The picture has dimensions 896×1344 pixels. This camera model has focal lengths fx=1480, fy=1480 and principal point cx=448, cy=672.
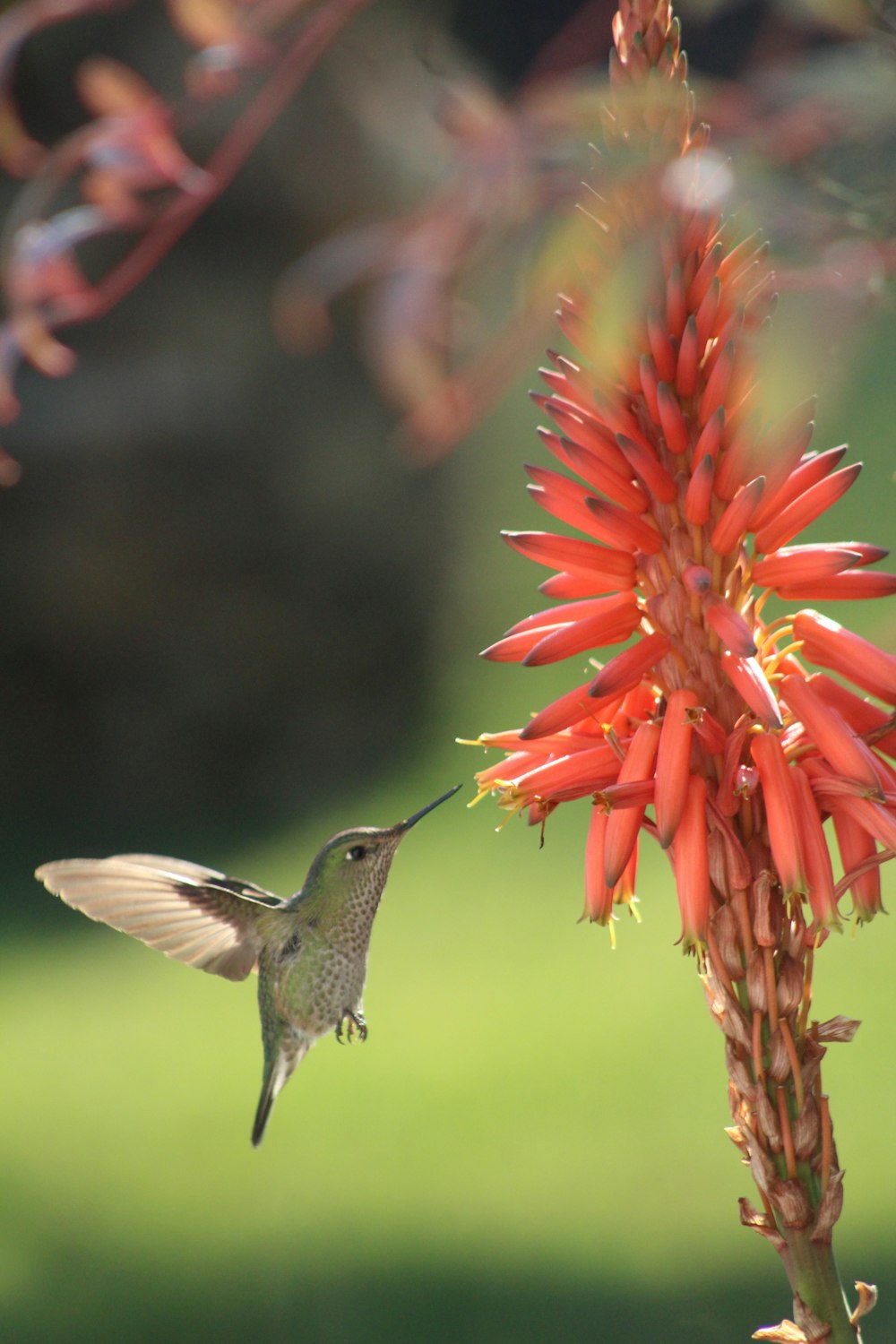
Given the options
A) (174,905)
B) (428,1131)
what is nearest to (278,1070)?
(174,905)

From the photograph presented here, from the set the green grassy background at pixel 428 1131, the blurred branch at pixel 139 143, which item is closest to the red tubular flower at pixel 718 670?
the blurred branch at pixel 139 143

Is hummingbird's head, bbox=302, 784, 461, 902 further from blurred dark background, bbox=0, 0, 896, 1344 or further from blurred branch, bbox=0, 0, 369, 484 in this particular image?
blurred dark background, bbox=0, 0, 896, 1344

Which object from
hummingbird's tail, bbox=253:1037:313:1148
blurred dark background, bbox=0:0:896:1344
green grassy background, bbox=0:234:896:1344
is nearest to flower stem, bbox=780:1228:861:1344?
hummingbird's tail, bbox=253:1037:313:1148

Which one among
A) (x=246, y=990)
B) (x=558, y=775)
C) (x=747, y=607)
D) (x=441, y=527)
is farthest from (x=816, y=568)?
(x=441, y=527)

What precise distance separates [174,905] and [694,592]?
102 cm

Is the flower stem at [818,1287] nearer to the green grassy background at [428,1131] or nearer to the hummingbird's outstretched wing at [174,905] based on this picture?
the hummingbird's outstretched wing at [174,905]

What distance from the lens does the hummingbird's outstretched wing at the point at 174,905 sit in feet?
5.57

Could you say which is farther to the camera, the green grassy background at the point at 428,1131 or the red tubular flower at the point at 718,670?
the green grassy background at the point at 428,1131

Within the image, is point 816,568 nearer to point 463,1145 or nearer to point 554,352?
point 554,352

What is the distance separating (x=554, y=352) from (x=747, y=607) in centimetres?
25

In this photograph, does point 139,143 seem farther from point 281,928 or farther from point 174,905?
point 281,928

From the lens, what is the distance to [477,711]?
723 centimetres

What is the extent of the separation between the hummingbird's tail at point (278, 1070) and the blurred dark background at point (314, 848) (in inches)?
51.8

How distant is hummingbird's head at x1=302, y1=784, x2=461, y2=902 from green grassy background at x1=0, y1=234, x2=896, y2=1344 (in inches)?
88.4
